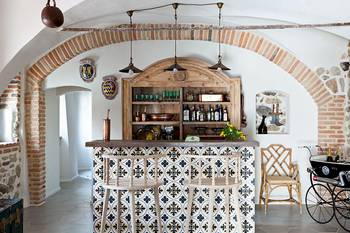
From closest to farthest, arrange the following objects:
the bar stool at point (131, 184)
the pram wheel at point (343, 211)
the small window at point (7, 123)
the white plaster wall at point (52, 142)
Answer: the bar stool at point (131, 184) → the pram wheel at point (343, 211) → the small window at point (7, 123) → the white plaster wall at point (52, 142)

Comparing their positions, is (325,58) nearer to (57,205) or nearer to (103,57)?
(103,57)

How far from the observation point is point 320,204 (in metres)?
5.72

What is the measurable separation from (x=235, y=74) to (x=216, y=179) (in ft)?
8.97

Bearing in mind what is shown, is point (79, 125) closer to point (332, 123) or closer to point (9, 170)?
point (9, 170)

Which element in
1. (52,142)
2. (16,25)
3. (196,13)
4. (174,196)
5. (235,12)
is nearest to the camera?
(16,25)

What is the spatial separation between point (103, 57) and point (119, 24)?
85 centimetres

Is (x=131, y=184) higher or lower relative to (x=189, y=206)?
higher

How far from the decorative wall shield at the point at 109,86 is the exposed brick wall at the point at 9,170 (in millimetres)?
1642

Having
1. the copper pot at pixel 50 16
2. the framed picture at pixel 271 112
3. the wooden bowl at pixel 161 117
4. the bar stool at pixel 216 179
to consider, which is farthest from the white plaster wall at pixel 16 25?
the framed picture at pixel 271 112

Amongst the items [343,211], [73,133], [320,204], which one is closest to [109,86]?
[73,133]

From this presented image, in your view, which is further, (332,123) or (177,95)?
(177,95)

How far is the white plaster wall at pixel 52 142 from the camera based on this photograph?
7094 millimetres

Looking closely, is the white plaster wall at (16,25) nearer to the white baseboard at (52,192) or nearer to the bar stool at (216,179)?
the bar stool at (216,179)

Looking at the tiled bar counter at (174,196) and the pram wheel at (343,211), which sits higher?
the tiled bar counter at (174,196)
